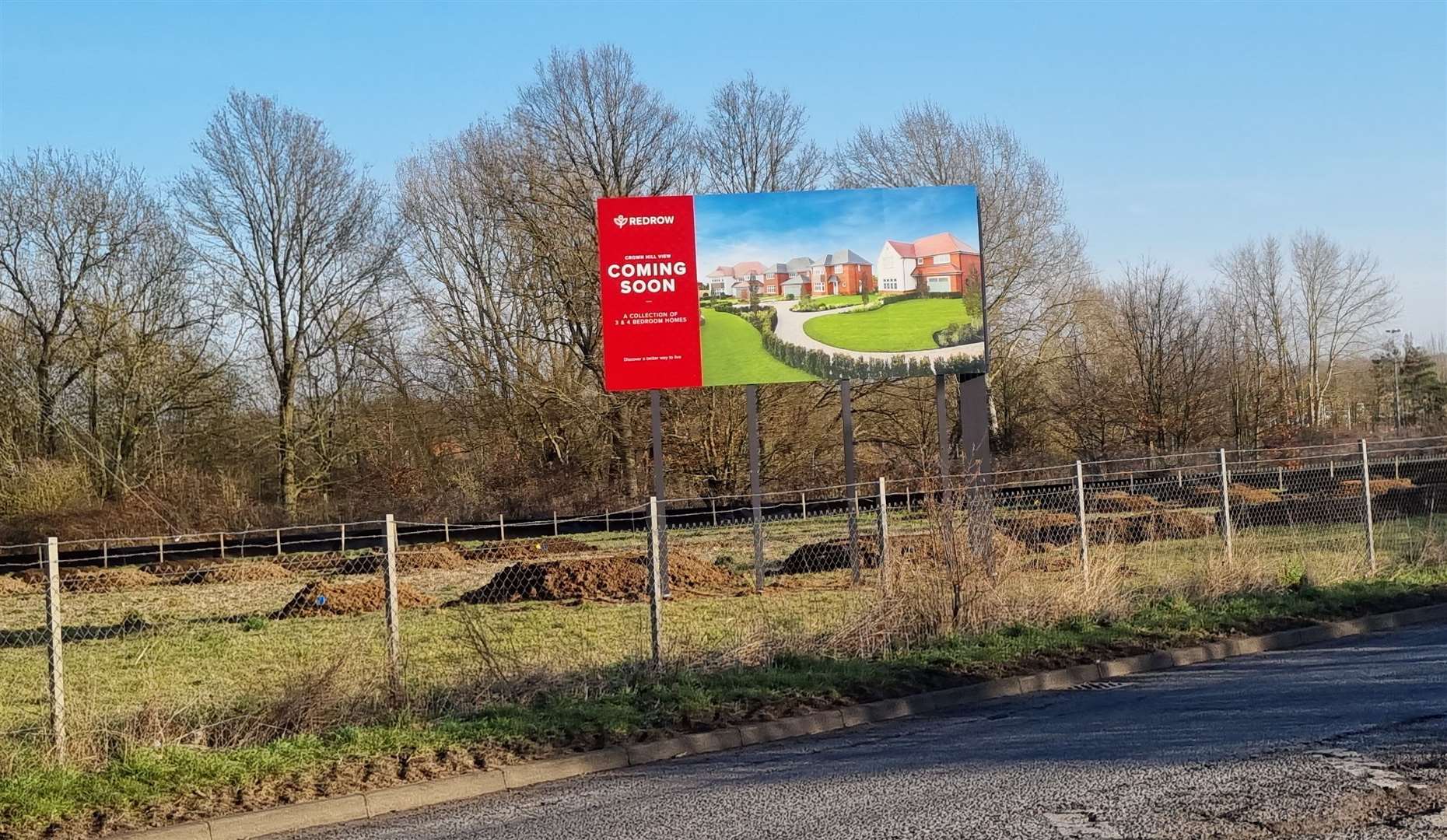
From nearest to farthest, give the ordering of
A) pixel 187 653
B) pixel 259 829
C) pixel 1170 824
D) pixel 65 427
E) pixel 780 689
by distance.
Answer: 1. pixel 1170 824
2. pixel 259 829
3. pixel 780 689
4. pixel 187 653
5. pixel 65 427

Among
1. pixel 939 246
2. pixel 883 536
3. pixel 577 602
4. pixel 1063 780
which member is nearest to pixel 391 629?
pixel 1063 780

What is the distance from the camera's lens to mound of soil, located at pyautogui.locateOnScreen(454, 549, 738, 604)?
68.0 ft

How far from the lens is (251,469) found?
148 ft

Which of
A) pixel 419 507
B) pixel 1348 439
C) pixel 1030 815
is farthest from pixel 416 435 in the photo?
pixel 1030 815

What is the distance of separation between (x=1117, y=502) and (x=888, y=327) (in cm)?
1507

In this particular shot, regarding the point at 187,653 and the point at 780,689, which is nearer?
the point at 780,689

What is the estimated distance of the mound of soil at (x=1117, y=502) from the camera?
3169 cm

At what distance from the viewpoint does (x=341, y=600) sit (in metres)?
A: 20.2

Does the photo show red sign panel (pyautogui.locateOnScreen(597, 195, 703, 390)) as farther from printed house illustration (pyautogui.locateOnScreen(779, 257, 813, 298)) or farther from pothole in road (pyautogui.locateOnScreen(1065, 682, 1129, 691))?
pothole in road (pyautogui.locateOnScreen(1065, 682, 1129, 691))

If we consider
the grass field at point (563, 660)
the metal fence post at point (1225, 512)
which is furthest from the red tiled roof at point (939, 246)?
the metal fence post at point (1225, 512)

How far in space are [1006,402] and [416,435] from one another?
73.6 ft

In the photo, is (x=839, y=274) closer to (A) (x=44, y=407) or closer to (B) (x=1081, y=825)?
(B) (x=1081, y=825)

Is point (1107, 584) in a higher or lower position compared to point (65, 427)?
lower

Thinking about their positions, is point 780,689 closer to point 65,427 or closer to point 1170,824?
point 1170,824
